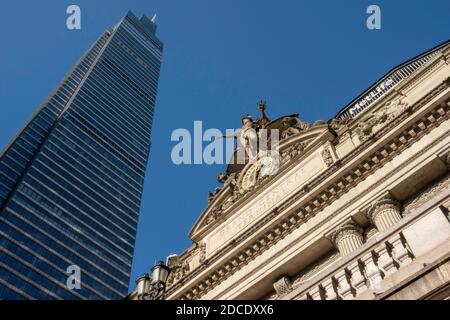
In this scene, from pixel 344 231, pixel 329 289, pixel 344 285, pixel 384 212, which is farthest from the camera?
pixel 344 231

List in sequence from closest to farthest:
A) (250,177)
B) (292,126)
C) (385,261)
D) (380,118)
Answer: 1. (385,261)
2. (380,118)
3. (250,177)
4. (292,126)

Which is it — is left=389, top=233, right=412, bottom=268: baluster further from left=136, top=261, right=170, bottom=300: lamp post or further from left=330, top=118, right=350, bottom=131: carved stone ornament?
left=330, top=118, right=350, bottom=131: carved stone ornament

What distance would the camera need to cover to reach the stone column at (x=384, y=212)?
17594 millimetres

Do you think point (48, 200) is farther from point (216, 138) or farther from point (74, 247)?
point (216, 138)

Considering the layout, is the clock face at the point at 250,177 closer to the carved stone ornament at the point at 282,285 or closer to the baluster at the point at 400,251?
the carved stone ornament at the point at 282,285

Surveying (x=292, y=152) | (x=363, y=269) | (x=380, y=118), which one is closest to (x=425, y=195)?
(x=380, y=118)

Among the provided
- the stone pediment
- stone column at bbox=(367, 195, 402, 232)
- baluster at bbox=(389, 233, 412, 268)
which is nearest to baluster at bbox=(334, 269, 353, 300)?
baluster at bbox=(389, 233, 412, 268)

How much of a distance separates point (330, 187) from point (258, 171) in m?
6.84

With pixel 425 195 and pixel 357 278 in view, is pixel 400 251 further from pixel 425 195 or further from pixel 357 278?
pixel 425 195

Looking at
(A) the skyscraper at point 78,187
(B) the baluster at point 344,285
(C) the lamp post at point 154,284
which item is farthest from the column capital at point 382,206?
(A) the skyscraper at point 78,187

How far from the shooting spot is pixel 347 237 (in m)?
18.4

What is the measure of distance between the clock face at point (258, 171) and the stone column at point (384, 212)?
24.2 ft

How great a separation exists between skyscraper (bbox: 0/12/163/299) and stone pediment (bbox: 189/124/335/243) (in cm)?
5605

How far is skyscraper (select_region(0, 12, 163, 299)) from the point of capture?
3113 inches
